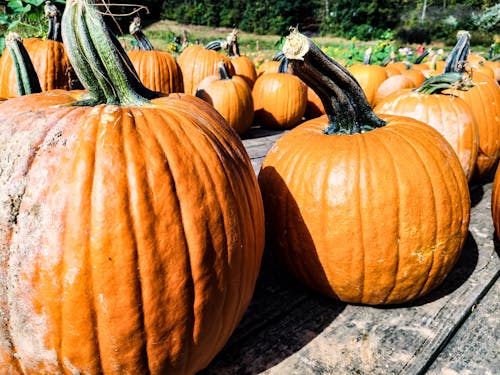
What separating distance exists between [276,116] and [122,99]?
11.7 feet

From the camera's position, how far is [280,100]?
4.43m

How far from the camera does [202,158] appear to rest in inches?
39.4

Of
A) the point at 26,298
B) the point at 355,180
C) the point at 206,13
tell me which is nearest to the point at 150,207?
the point at 26,298

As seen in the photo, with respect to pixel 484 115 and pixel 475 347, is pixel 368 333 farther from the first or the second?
pixel 484 115

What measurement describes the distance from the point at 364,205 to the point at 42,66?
3.03 m

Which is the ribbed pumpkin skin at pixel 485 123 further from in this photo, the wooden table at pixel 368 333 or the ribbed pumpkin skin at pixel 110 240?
the ribbed pumpkin skin at pixel 110 240

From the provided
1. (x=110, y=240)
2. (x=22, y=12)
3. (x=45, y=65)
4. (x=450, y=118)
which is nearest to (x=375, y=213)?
(x=110, y=240)

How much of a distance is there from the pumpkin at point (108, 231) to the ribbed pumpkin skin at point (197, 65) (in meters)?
3.81

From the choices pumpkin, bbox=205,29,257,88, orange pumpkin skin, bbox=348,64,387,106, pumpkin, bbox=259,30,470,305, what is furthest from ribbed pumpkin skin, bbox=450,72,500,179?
pumpkin, bbox=205,29,257,88

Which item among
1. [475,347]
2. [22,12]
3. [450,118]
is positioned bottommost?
[475,347]

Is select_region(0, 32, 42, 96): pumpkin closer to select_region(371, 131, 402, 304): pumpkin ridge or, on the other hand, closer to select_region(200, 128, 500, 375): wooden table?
select_region(200, 128, 500, 375): wooden table

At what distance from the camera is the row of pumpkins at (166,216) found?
873 mm

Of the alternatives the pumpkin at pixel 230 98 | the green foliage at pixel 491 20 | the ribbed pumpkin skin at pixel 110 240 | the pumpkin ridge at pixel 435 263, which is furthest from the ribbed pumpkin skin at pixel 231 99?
the green foliage at pixel 491 20

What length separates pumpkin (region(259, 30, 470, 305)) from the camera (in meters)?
1.33
